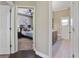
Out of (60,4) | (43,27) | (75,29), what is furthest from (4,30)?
(60,4)

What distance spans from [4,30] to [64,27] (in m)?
6.31

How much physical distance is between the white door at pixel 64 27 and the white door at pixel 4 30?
601 centimetres

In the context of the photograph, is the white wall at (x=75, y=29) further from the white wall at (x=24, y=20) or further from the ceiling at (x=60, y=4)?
the white wall at (x=24, y=20)

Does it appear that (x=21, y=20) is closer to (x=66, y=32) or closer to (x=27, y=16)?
(x=27, y=16)

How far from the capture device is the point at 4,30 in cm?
570

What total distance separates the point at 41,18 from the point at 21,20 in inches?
337

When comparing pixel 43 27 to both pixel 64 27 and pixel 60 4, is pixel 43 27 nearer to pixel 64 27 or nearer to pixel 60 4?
pixel 60 4

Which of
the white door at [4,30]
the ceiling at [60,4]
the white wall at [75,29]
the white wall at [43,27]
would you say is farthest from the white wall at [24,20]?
the white wall at [75,29]

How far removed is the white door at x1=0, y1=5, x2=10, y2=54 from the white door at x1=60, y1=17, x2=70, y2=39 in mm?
6006

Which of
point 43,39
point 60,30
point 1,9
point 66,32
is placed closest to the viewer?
point 43,39

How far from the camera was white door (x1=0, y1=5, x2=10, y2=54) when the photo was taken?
18.6 ft

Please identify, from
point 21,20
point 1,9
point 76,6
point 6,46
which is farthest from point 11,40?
point 21,20

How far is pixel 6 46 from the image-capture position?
5723 mm

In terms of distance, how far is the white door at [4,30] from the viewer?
18.6ft
